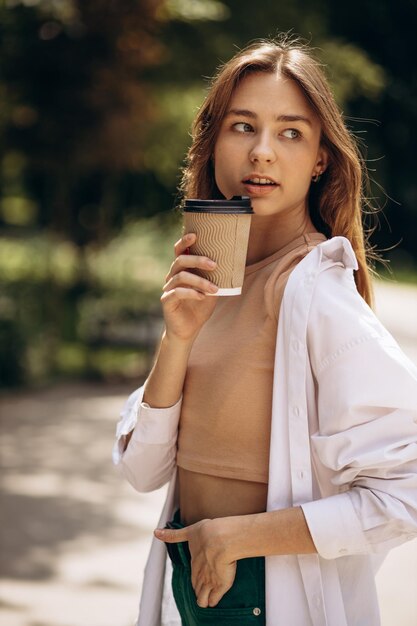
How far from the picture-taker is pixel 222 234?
1728 millimetres

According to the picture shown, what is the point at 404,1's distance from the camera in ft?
78.8

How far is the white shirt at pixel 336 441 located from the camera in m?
1.67

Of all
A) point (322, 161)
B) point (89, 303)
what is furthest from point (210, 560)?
point (89, 303)

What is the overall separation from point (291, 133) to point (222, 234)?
33 cm

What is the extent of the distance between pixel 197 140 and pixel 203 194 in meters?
0.13

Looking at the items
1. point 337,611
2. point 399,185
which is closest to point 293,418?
point 337,611

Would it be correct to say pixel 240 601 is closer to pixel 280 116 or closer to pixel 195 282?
pixel 195 282

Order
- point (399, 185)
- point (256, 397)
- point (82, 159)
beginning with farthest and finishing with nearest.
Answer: point (399, 185), point (82, 159), point (256, 397)

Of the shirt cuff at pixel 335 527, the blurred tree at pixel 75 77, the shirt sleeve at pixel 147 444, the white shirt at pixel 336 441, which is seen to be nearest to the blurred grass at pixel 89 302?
the blurred tree at pixel 75 77

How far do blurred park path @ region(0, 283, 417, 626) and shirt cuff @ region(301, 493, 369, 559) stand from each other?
2.53 m

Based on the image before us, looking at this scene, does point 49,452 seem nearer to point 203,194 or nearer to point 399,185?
point 203,194

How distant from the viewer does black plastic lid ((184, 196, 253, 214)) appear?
1.71 metres

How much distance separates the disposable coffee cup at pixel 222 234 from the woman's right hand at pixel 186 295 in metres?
0.02

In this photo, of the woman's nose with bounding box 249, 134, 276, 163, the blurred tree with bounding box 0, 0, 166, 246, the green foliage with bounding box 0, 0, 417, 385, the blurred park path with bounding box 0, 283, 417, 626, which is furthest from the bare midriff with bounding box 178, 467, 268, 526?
the blurred tree with bounding box 0, 0, 166, 246
